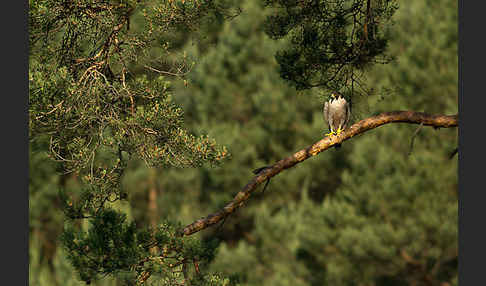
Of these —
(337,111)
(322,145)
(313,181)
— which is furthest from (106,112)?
(313,181)

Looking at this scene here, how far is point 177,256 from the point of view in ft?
16.9

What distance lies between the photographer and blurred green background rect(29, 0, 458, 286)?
46.4 ft

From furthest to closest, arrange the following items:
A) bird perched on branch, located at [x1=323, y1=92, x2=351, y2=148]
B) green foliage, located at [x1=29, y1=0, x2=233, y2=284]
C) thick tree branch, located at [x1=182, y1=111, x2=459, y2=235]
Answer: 1. bird perched on branch, located at [x1=323, y1=92, x2=351, y2=148]
2. thick tree branch, located at [x1=182, y1=111, x2=459, y2=235]
3. green foliage, located at [x1=29, y1=0, x2=233, y2=284]

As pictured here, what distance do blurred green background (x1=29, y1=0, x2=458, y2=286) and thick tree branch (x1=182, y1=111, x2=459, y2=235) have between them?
6011 millimetres

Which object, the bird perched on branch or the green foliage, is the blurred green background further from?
the green foliage

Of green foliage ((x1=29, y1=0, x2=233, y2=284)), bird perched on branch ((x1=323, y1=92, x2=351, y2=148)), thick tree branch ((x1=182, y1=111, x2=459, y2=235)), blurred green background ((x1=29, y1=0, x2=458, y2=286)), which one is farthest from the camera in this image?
blurred green background ((x1=29, y1=0, x2=458, y2=286))

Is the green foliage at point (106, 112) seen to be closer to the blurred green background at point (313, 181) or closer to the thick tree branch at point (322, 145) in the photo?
the thick tree branch at point (322, 145)

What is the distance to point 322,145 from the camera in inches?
216

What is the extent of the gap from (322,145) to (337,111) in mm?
727

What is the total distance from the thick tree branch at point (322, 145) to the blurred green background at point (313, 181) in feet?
19.7

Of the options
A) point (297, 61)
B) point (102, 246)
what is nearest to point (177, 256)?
point (102, 246)

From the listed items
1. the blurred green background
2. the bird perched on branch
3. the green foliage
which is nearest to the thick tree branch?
the green foliage

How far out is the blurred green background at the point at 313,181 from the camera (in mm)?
14156

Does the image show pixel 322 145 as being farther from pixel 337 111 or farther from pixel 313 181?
pixel 313 181
